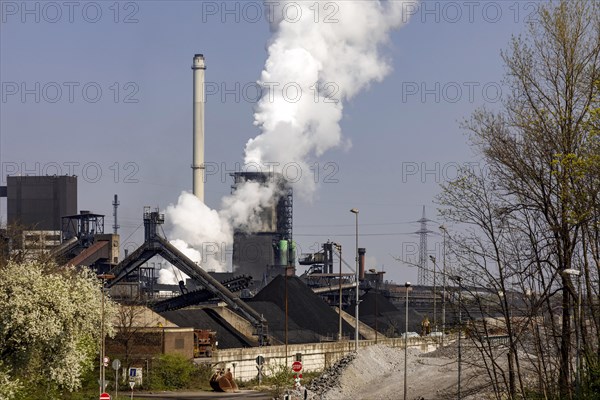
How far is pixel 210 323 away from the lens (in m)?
93.0

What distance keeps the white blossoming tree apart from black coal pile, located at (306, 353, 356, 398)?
618 inches

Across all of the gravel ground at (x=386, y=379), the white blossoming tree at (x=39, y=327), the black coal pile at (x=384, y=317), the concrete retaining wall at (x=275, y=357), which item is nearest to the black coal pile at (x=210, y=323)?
the concrete retaining wall at (x=275, y=357)

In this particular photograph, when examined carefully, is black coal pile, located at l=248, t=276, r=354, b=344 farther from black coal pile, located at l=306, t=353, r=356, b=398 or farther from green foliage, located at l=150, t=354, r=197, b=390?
black coal pile, located at l=306, t=353, r=356, b=398

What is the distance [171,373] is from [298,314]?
47546 millimetres

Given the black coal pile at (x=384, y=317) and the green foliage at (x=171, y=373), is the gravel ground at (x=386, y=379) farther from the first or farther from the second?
the black coal pile at (x=384, y=317)

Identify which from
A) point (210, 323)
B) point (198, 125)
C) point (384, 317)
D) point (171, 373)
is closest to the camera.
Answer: point (171, 373)

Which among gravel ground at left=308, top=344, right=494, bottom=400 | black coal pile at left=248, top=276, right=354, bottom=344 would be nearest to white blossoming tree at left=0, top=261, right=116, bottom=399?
gravel ground at left=308, top=344, right=494, bottom=400

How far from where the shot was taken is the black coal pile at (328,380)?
191ft

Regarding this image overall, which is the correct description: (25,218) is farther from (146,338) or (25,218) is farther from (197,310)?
(146,338)

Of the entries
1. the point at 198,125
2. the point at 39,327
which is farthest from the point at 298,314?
the point at 39,327

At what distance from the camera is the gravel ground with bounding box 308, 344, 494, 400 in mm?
54656

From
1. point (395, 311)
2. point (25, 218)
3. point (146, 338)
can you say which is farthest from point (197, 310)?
point (25, 218)

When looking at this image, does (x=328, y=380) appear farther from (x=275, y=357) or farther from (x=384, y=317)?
(x=384, y=317)

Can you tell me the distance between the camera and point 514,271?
31250 millimetres
